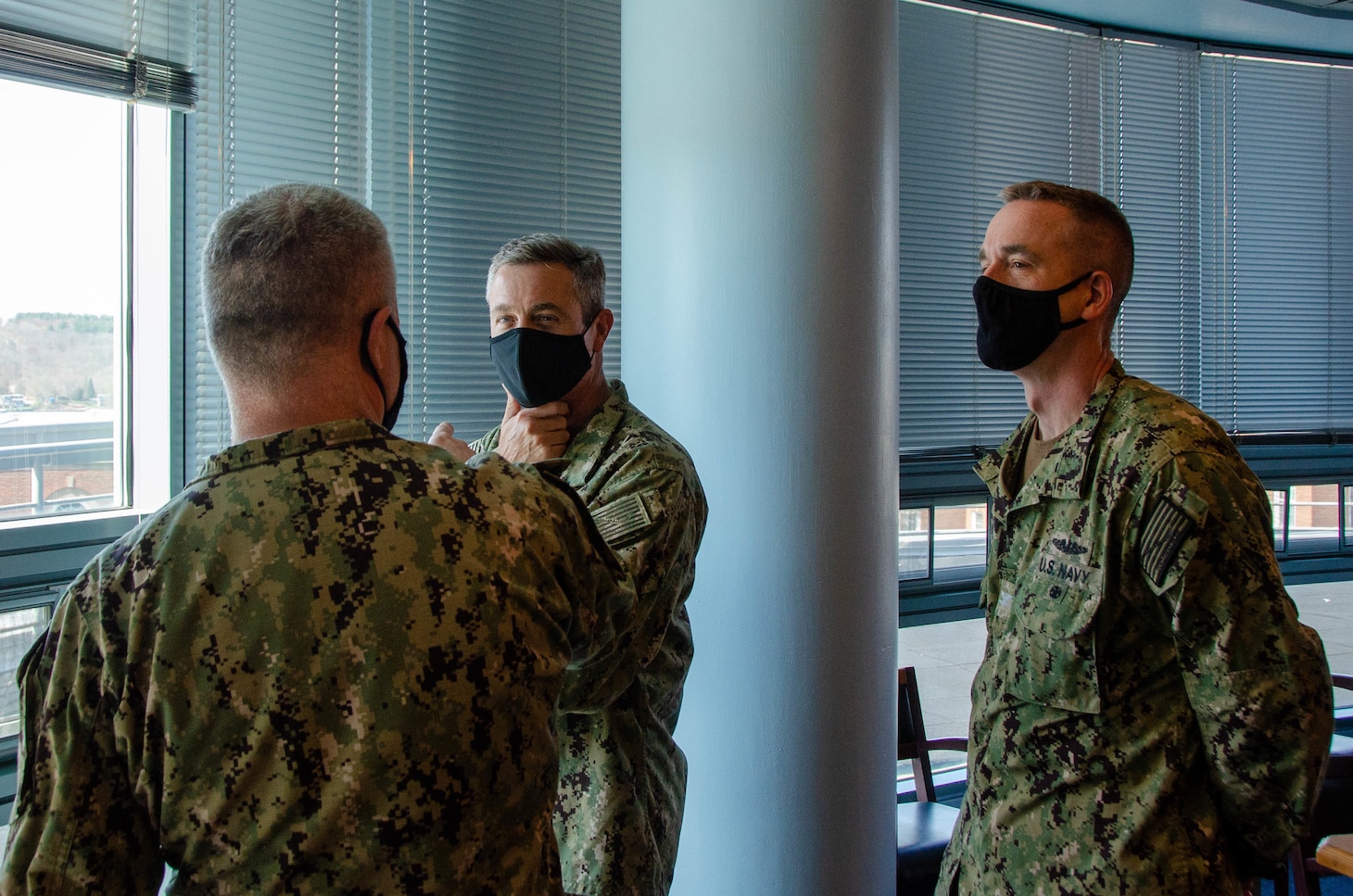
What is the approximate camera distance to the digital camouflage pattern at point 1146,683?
1.43 m

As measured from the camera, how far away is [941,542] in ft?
12.8

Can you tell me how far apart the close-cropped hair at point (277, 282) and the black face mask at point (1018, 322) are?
1.21 metres

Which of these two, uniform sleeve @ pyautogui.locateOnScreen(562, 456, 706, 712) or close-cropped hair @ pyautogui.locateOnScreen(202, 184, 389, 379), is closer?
close-cropped hair @ pyautogui.locateOnScreen(202, 184, 389, 379)

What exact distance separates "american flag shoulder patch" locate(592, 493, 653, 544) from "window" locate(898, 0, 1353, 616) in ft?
7.48

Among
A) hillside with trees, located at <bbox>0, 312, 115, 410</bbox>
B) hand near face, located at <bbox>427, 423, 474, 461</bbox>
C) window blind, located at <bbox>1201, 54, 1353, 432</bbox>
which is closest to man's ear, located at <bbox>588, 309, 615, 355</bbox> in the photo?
hand near face, located at <bbox>427, 423, 474, 461</bbox>

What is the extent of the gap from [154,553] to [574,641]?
0.45m

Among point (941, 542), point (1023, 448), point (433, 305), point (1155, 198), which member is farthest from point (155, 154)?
point (1155, 198)

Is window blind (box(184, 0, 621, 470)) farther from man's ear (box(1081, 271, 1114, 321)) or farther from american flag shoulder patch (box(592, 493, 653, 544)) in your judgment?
man's ear (box(1081, 271, 1114, 321))

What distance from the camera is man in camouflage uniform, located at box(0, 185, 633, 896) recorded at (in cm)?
87

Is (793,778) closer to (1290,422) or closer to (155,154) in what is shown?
(155,154)

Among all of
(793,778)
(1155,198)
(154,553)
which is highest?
(1155,198)

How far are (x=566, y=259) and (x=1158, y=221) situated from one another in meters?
3.35

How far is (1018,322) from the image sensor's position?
70.9 inches

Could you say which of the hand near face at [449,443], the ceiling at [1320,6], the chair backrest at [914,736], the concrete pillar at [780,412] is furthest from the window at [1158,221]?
the hand near face at [449,443]
